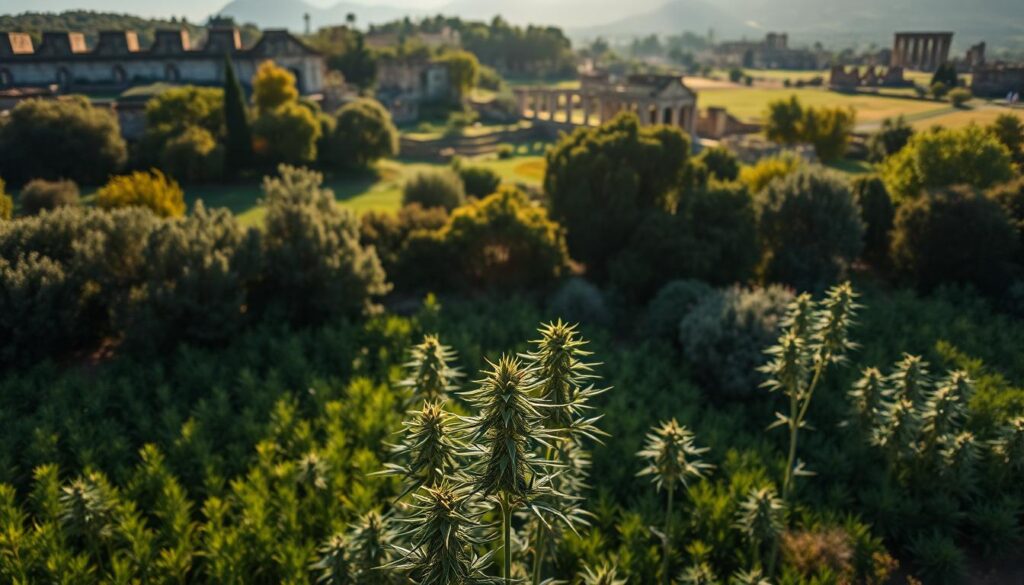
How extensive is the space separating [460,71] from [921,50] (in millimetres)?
56882

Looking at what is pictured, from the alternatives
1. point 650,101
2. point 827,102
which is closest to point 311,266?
point 650,101

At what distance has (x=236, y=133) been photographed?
1756 inches

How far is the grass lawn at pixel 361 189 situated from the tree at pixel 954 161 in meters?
23.9

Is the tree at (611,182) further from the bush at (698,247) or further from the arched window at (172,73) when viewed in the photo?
the arched window at (172,73)

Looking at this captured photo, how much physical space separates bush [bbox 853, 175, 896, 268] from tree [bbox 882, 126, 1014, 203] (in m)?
1.38

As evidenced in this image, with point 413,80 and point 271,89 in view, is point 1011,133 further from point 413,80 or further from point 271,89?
point 413,80

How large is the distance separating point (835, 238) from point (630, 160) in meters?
8.23

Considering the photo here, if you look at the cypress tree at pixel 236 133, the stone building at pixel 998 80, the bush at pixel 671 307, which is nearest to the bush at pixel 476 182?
the cypress tree at pixel 236 133

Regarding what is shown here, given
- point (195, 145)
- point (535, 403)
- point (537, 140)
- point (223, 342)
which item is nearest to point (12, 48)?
point (195, 145)

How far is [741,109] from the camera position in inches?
2788

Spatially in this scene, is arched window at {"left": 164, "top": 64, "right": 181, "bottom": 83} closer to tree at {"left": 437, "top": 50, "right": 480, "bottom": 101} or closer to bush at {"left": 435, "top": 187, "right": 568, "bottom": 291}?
tree at {"left": 437, "top": 50, "right": 480, "bottom": 101}

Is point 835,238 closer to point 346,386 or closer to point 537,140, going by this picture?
point 346,386

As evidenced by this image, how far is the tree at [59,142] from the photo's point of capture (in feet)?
121

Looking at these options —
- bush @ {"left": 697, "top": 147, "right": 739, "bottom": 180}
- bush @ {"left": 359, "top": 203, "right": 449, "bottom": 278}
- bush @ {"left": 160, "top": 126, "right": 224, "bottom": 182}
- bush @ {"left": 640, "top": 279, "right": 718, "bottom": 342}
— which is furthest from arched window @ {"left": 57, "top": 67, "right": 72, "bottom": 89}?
bush @ {"left": 640, "top": 279, "right": 718, "bottom": 342}
